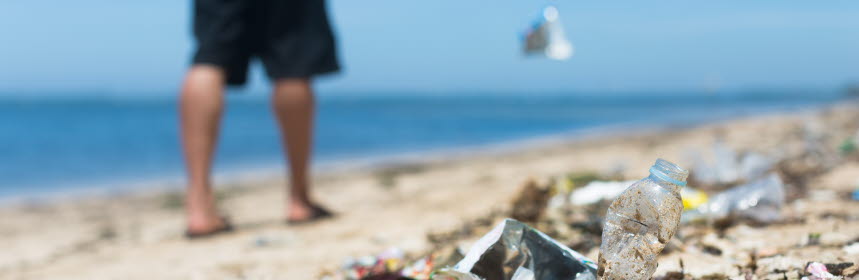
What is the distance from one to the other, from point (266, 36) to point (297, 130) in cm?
36

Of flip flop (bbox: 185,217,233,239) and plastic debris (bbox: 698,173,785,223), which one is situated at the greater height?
plastic debris (bbox: 698,173,785,223)

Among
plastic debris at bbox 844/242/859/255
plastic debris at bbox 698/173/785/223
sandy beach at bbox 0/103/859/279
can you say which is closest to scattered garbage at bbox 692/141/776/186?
sandy beach at bbox 0/103/859/279

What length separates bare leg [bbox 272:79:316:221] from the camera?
7.88 feet

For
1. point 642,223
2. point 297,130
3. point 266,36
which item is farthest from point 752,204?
point 266,36

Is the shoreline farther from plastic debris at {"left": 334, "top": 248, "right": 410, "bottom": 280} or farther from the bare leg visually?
plastic debris at {"left": 334, "top": 248, "right": 410, "bottom": 280}

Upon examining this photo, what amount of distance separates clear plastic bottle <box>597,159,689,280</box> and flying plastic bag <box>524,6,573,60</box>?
97 cm

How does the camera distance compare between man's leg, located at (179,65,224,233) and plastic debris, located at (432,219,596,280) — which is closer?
plastic debris, located at (432,219,596,280)

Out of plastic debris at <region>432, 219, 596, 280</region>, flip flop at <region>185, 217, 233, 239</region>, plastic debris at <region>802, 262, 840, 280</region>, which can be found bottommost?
flip flop at <region>185, 217, 233, 239</region>

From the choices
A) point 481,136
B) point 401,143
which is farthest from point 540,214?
point 481,136

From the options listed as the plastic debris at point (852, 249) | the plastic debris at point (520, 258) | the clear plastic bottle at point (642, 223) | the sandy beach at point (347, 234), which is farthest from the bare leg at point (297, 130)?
the plastic debris at point (852, 249)

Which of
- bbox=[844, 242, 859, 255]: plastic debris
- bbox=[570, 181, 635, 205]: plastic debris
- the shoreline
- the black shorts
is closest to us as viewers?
bbox=[844, 242, 859, 255]: plastic debris

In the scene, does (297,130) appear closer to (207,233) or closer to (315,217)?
(315,217)

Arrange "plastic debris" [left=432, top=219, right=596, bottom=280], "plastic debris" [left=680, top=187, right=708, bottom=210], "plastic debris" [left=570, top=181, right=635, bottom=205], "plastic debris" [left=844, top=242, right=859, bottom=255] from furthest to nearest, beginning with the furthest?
"plastic debris" [left=570, top=181, right=635, bottom=205], "plastic debris" [left=680, top=187, right=708, bottom=210], "plastic debris" [left=844, top=242, right=859, bottom=255], "plastic debris" [left=432, top=219, right=596, bottom=280]

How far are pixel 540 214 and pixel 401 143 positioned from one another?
8.39 m
